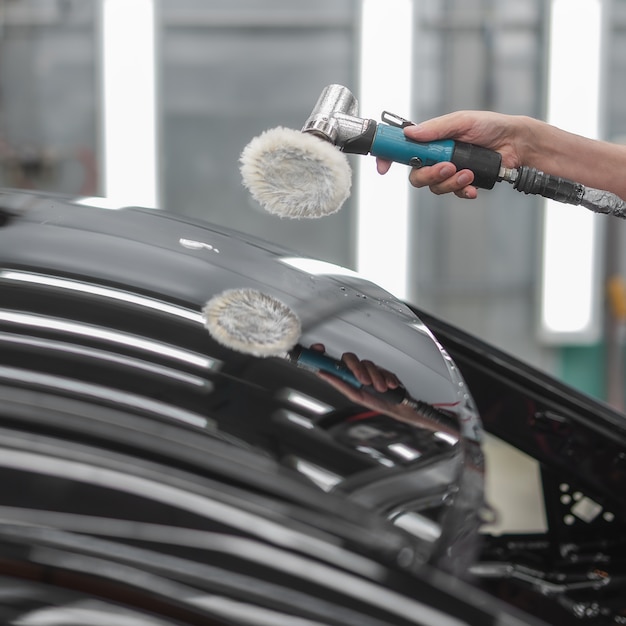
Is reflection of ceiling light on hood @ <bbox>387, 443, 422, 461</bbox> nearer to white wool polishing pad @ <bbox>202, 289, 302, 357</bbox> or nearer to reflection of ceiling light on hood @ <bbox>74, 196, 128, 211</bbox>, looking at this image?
white wool polishing pad @ <bbox>202, 289, 302, 357</bbox>

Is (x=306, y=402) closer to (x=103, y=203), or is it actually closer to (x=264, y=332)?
(x=264, y=332)

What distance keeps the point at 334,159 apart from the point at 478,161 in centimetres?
24

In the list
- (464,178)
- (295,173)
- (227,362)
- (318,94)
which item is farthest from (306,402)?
(318,94)

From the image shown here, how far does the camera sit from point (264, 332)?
0.97 meters

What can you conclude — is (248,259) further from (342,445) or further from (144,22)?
(144,22)

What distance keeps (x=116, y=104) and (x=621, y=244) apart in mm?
2418

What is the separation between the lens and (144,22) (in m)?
3.73

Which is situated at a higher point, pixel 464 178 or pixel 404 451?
pixel 464 178

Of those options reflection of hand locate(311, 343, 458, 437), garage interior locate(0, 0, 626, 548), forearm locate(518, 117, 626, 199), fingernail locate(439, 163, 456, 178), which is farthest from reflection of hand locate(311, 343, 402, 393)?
garage interior locate(0, 0, 626, 548)

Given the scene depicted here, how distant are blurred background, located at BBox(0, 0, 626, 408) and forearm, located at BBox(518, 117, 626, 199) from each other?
2.42 meters

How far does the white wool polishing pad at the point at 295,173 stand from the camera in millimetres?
1043

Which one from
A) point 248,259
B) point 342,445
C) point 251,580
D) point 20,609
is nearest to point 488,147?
point 248,259

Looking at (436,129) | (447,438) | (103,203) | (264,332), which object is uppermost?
(436,129)

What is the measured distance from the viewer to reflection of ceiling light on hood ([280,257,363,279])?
120 centimetres
